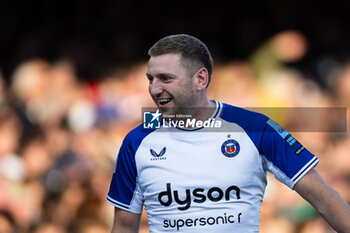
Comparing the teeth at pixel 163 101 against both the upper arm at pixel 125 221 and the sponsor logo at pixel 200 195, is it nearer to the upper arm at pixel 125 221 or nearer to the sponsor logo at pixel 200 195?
the sponsor logo at pixel 200 195

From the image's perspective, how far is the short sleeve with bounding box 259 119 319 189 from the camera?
286cm

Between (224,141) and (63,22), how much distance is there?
5554 mm

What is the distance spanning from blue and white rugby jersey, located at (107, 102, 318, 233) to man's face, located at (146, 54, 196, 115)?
8.5 inches

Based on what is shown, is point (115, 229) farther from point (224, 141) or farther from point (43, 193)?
point (43, 193)

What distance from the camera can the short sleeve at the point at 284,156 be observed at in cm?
286

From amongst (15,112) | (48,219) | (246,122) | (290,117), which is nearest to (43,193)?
(48,219)

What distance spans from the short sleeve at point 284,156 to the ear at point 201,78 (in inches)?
14.4

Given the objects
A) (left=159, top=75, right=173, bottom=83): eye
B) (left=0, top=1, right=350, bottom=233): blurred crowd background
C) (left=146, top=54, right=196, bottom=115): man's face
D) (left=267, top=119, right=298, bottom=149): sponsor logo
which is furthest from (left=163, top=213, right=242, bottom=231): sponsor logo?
(left=0, top=1, right=350, bottom=233): blurred crowd background

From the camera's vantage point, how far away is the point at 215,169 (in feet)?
9.78

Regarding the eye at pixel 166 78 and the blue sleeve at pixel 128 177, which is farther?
the blue sleeve at pixel 128 177

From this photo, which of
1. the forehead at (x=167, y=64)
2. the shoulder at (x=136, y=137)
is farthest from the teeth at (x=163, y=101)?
the shoulder at (x=136, y=137)

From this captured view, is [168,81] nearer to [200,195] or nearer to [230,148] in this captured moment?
[230,148]

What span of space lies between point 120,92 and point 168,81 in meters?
3.66

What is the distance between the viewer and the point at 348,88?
5.70 meters
